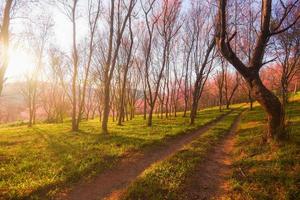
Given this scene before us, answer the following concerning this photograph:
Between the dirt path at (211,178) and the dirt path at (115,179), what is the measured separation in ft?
7.59

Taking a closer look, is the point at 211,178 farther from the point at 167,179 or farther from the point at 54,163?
the point at 54,163

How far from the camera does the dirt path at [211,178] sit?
22.7 ft

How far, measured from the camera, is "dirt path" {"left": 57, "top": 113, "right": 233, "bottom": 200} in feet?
23.6

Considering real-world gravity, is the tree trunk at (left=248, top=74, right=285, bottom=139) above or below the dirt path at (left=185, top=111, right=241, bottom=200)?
above

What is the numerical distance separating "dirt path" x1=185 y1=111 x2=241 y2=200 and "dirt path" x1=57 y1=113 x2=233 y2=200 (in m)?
2.31

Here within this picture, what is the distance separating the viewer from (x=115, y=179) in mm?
8500

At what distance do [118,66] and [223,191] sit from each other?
31.7 m

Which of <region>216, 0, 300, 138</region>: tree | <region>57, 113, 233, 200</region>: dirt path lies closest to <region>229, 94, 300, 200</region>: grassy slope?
<region>216, 0, 300, 138</region>: tree

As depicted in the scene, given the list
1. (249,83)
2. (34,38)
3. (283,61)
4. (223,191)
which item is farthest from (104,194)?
(283,61)

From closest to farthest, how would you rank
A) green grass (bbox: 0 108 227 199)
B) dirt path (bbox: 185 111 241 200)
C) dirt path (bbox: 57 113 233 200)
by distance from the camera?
dirt path (bbox: 185 111 241 200) < dirt path (bbox: 57 113 233 200) < green grass (bbox: 0 108 227 199)

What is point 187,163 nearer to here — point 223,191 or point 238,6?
point 223,191

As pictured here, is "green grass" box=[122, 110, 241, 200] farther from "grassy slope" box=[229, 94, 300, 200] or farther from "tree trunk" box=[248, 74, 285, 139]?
"tree trunk" box=[248, 74, 285, 139]

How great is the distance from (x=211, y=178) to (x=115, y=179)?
3674mm

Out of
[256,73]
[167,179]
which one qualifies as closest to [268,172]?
[167,179]
